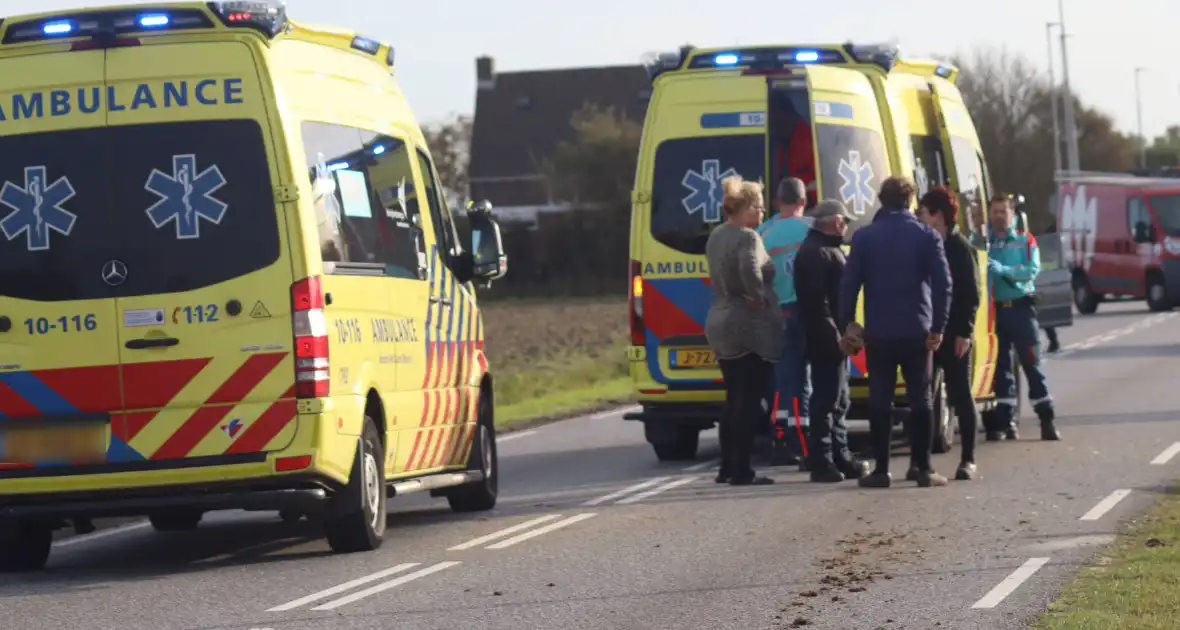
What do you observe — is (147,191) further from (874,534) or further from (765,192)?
(765,192)

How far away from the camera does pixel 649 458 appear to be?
53.4ft

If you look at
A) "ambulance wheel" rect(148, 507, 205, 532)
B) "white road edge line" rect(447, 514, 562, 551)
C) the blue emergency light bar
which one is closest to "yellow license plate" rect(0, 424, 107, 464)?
the blue emergency light bar

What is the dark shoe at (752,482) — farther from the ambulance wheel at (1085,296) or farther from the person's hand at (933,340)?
the ambulance wheel at (1085,296)

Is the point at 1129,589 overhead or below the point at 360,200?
below

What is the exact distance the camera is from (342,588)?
31.0 ft

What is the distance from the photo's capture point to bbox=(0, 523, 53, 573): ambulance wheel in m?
10.6

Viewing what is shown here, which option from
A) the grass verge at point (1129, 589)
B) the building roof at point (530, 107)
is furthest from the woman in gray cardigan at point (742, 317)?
the building roof at point (530, 107)

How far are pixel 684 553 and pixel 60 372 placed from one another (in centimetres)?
309

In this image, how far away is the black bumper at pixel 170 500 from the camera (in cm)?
998

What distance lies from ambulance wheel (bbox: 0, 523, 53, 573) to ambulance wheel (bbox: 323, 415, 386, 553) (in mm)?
1429

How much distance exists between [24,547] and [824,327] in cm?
534

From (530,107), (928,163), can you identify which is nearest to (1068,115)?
(530,107)

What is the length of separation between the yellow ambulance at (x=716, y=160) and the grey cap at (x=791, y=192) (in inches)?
42.4

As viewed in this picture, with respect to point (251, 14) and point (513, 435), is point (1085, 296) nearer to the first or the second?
point (513, 435)
